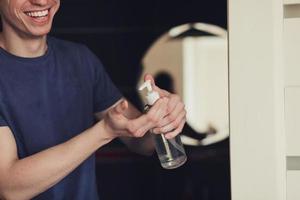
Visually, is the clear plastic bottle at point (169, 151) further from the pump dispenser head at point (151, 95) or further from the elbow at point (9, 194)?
the elbow at point (9, 194)

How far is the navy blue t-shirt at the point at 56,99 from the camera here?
1283mm

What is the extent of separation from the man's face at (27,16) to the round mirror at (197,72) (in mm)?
270

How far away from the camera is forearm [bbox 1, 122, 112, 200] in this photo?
3.94 ft

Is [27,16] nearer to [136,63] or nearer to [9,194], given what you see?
[136,63]

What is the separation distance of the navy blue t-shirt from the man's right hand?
18 centimetres
